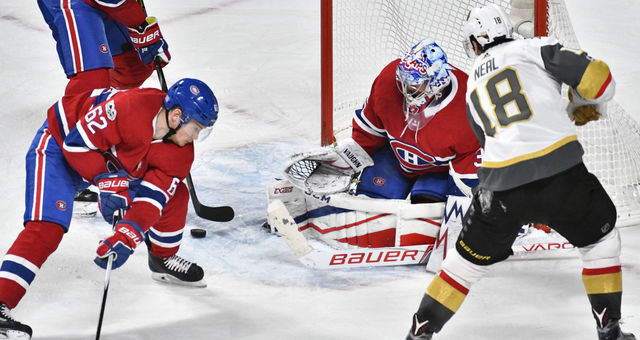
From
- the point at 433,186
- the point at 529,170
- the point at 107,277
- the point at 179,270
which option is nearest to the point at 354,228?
the point at 433,186

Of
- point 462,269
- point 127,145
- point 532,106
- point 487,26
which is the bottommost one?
point 462,269

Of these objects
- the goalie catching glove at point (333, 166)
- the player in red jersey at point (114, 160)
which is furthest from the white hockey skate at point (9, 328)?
the goalie catching glove at point (333, 166)

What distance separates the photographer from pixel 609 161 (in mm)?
3715

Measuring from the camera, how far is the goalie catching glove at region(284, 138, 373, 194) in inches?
143

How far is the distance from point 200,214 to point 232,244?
0.22 meters

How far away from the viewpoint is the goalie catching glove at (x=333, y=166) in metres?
3.62

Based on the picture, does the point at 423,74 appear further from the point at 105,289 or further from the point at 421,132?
the point at 105,289

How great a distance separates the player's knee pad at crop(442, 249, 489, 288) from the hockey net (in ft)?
4.35

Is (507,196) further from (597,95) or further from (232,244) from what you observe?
(232,244)

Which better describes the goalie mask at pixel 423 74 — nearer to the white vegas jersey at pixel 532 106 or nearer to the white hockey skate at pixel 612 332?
the white vegas jersey at pixel 532 106

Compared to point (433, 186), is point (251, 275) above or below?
below

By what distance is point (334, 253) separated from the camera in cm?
332

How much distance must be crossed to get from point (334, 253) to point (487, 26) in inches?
42.5

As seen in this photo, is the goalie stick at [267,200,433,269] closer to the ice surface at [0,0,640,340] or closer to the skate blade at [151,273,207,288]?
the ice surface at [0,0,640,340]
